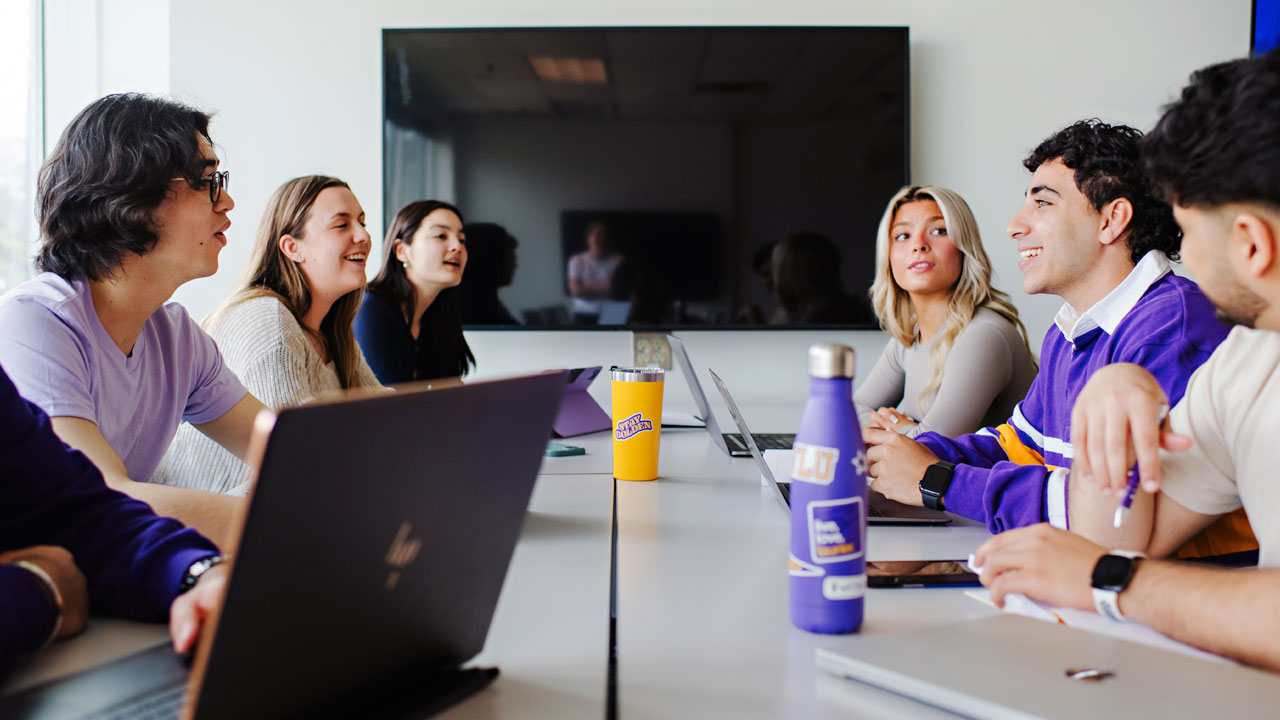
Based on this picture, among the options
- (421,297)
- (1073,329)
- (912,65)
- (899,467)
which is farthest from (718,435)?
(912,65)

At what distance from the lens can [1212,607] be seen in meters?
0.73

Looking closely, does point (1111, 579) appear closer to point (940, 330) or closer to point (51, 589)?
point (51, 589)

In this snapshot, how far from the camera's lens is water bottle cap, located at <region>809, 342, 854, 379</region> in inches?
27.2

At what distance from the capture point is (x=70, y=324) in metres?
1.28

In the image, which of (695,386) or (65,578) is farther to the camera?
(695,386)

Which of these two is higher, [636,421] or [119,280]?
[119,280]

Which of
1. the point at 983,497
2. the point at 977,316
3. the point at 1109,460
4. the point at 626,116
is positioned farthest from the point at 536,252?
the point at 1109,460

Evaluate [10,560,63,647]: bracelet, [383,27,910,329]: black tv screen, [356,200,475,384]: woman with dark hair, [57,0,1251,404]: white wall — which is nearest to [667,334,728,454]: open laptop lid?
[10,560,63,647]: bracelet

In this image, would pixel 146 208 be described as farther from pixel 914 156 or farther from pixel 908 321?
pixel 914 156

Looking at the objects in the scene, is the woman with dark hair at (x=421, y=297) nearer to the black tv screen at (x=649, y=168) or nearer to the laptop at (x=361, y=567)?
the black tv screen at (x=649, y=168)

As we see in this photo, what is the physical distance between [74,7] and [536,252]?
6.40 feet

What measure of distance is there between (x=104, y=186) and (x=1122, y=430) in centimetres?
145

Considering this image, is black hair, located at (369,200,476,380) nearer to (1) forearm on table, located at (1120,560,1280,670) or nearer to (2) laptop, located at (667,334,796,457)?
(2) laptop, located at (667,334,796,457)

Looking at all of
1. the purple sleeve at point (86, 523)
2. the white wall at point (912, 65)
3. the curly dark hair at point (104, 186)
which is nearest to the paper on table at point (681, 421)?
the curly dark hair at point (104, 186)
